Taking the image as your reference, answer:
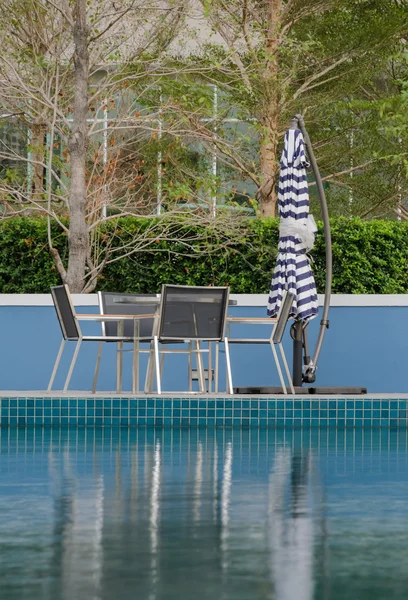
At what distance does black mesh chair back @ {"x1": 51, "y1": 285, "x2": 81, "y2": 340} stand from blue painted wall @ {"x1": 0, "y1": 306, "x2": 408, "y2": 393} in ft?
4.86

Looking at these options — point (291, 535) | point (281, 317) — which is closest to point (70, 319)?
point (281, 317)

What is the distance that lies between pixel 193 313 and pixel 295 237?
1.14 m

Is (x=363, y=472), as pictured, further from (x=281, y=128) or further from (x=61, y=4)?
(x=281, y=128)

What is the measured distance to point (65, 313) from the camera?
8375 mm

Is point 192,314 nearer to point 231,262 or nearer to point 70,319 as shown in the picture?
point 70,319

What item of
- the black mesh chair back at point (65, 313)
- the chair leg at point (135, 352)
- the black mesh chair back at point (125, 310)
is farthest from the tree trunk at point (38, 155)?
the chair leg at point (135, 352)

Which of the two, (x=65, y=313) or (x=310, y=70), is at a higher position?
(x=310, y=70)

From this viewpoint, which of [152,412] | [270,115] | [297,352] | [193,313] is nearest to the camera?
[152,412]

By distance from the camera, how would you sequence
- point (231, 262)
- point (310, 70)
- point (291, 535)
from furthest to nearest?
A: 1. point (310, 70)
2. point (231, 262)
3. point (291, 535)

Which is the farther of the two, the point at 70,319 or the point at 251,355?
the point at 251,355

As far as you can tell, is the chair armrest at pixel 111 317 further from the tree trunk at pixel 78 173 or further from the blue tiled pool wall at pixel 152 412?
the tree trunk at pixel 78 173

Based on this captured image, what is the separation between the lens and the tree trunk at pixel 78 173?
1045cm

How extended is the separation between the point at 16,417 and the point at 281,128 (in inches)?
287

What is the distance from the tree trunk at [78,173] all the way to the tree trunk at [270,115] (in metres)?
2.81
